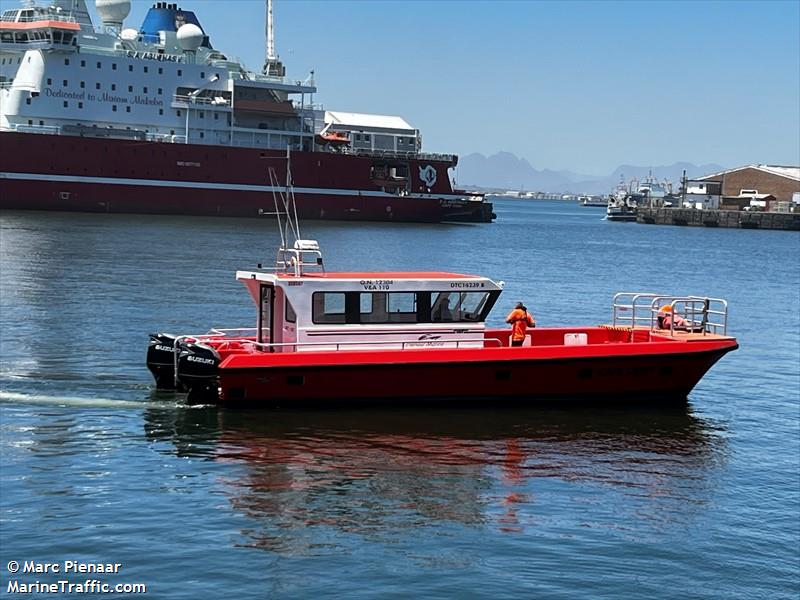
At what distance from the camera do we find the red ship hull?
230 ft

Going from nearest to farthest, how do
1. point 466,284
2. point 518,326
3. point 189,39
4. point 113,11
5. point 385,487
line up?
1. point 385,487
2. point 466,284
3. point 518,326
4. point 113,11
5. point 189,39

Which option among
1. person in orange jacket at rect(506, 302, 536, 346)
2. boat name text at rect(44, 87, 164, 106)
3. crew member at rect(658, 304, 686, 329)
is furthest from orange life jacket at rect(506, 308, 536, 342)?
boat name text at rect(44, 87, 164, 106)

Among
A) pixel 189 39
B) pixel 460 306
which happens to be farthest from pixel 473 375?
pixel 189 39

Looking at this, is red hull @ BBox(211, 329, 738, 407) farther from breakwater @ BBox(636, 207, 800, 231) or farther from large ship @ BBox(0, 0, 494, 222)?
breakwater @ BBox(636, 207, 800, 231)

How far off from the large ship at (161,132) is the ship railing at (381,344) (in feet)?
165

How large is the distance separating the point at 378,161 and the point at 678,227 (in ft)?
171

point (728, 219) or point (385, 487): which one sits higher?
point (728, 219)

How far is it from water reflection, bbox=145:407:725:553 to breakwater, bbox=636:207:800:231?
10331 centimetres

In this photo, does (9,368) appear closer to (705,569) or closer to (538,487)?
(538,487)

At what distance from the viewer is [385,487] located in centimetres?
1498

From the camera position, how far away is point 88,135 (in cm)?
7300

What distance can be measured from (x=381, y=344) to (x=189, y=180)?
Answer: 5804 cm

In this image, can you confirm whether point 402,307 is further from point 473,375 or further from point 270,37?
point 270,37

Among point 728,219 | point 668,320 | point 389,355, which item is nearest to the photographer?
point 389,355
